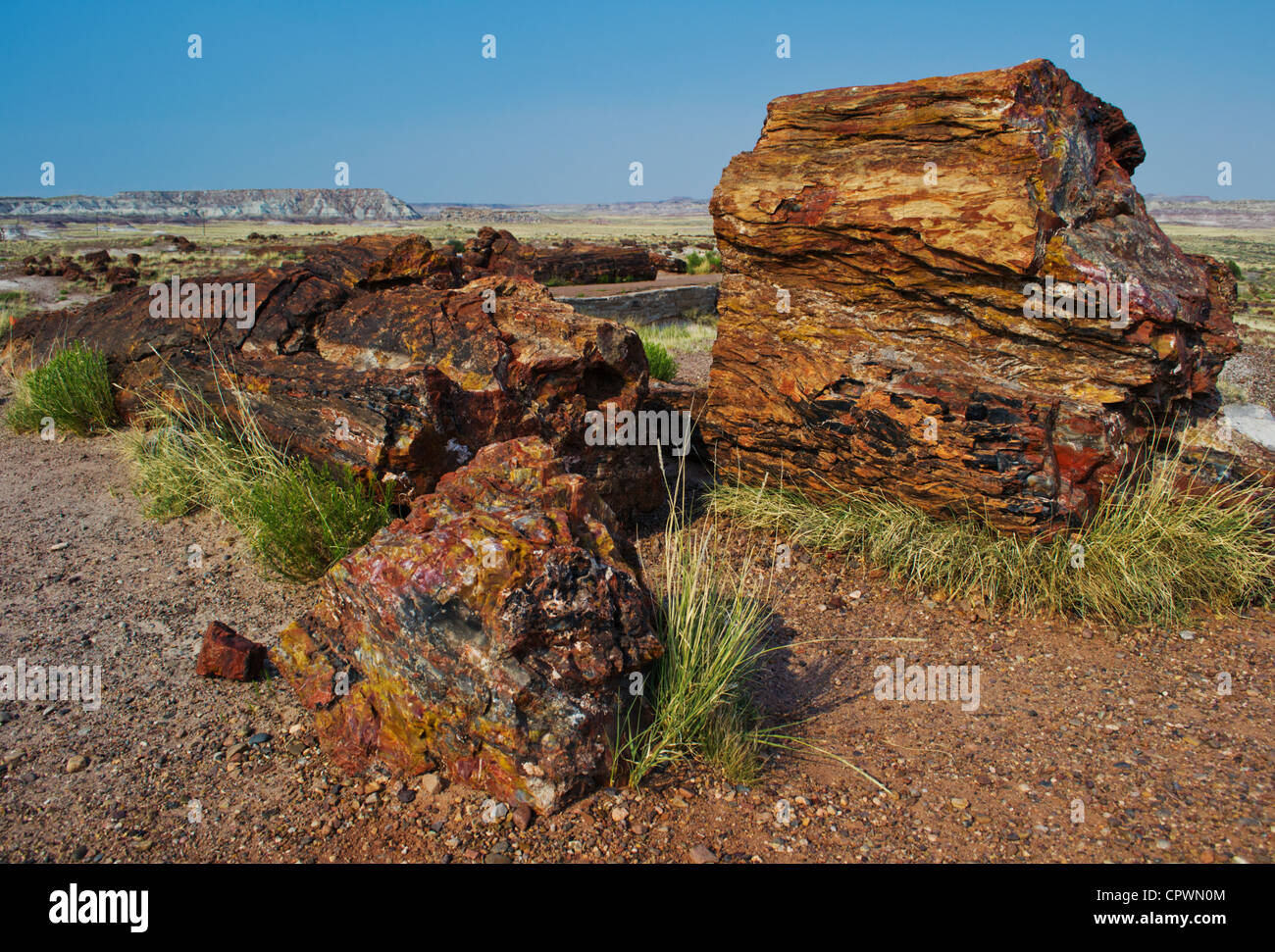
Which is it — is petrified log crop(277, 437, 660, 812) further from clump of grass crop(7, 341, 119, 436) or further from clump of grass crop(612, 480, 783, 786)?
clump of grass crop(7, 341, 119, 436)

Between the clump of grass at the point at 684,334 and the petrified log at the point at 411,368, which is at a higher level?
the clump of grass at the point at 684,334

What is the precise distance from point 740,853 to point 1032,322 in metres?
3.31

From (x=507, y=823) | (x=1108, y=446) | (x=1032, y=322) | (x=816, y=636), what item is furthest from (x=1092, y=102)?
(x=507, y=823)

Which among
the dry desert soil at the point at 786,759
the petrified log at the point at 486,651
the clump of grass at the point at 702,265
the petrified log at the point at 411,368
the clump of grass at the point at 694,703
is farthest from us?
the clump of grass at the point at 702,265

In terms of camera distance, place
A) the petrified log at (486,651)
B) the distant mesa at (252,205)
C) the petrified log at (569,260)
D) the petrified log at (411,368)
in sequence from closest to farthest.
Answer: the petrified log at (486,651)
the petrified log at (411,368)
the petrified log at (569,260)
the distant mesa at (252,205)

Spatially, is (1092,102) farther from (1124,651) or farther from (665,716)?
(665,716)

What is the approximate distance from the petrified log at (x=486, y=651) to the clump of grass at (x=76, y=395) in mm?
5178

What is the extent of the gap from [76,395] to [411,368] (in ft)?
13.3

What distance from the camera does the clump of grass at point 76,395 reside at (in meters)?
7.01

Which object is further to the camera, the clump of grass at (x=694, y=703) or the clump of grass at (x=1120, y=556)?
the clump of grass at (x=1120, y=556)

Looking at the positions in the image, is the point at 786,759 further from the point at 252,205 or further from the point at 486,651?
the point at 252,205

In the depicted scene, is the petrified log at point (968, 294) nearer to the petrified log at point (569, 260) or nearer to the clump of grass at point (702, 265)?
the petrified log at point (569, 260)

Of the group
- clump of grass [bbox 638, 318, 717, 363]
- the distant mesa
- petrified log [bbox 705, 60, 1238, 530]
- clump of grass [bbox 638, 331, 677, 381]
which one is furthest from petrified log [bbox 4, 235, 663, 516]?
the distant mesa

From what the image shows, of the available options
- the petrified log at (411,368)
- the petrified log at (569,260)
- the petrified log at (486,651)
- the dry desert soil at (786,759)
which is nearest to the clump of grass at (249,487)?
the petrified log at (411,368)
